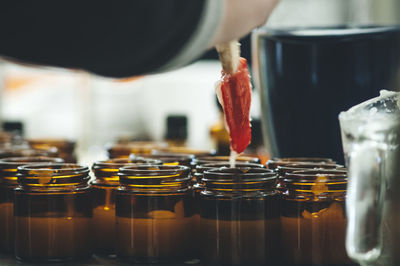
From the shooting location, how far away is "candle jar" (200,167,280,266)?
816mm

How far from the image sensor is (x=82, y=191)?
887 mm

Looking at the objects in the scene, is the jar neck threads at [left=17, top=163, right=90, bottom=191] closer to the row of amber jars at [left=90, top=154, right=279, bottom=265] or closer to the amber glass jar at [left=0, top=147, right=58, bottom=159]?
the row of amber jars at [left=90, top=154, right=279, bottom=265]

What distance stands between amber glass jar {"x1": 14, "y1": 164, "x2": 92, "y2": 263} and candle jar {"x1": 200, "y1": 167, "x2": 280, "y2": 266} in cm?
20

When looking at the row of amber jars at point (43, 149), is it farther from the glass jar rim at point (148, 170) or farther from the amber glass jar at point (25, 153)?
the glass jar rim at point (148, 170)

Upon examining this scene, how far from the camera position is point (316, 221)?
0.82 metres

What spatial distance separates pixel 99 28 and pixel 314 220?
1.32ft

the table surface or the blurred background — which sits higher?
the blurred background

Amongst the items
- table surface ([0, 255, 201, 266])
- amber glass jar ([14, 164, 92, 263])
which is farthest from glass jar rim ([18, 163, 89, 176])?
table surface ([0, 255, 201, 266])

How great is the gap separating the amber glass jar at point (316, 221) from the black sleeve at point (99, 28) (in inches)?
11.7

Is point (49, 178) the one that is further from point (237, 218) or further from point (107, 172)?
point (237, 218)

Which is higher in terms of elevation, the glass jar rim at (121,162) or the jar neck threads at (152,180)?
the glass jar rim at (121,162)

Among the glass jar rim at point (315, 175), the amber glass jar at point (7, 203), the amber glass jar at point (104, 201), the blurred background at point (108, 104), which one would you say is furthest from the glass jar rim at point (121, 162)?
the blurred background at point (108, 104)

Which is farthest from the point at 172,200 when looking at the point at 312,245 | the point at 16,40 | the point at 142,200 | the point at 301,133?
the point at 301,133

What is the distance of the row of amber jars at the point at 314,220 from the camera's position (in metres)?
0.82
